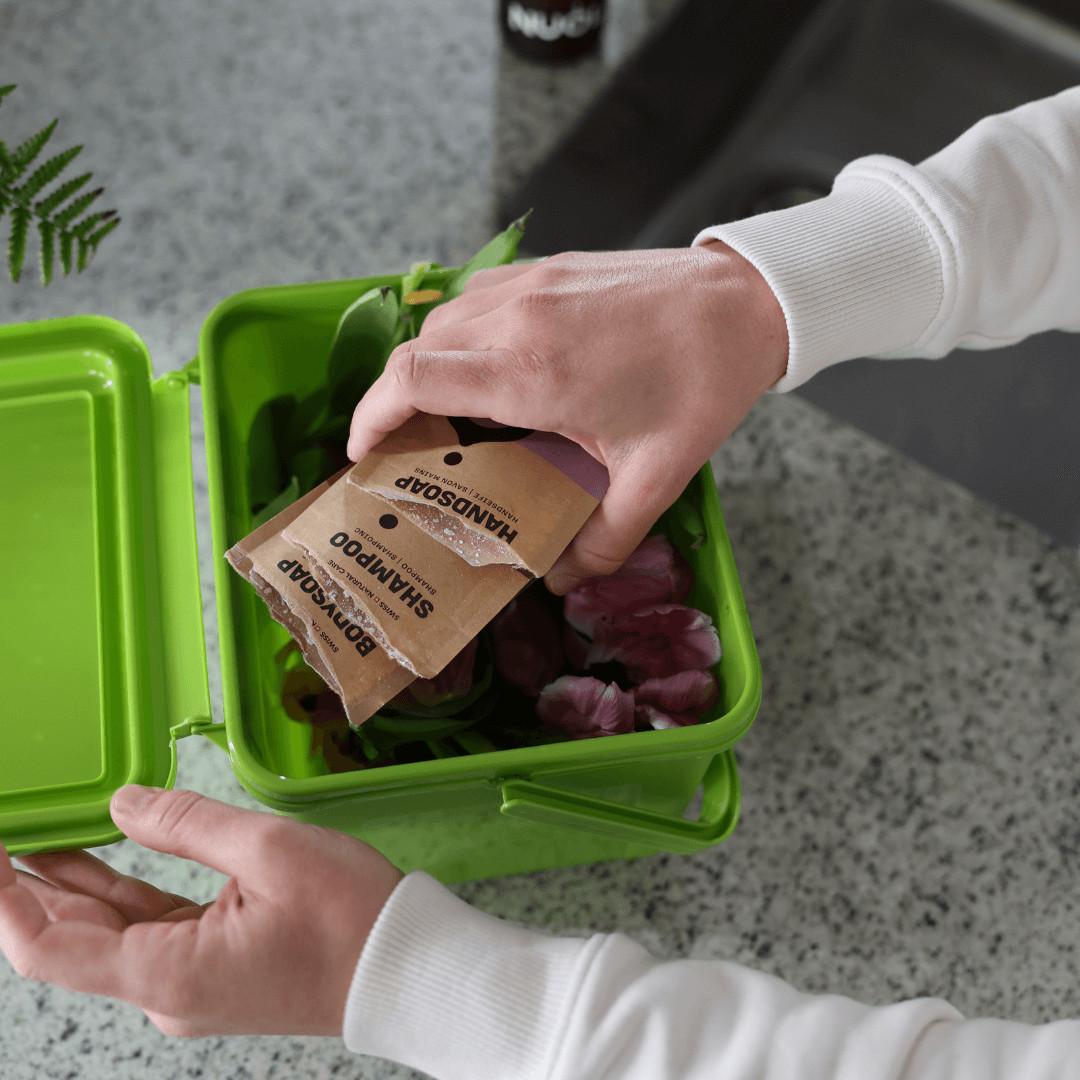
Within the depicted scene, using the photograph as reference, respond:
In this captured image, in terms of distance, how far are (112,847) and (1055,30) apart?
3.21ft

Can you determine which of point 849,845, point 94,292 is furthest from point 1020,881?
point 94,292

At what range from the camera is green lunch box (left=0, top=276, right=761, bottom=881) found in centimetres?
54

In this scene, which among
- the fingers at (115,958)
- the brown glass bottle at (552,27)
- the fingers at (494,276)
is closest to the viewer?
the fingers at (115,958)

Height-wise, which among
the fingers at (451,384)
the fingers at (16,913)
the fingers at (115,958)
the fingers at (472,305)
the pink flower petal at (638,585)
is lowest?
the fingers at (115,958)

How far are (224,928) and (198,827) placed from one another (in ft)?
0.16

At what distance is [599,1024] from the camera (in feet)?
1.73

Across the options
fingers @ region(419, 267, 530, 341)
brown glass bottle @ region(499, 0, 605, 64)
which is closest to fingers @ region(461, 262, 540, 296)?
fingers @ region(419, 267, 530, 341)

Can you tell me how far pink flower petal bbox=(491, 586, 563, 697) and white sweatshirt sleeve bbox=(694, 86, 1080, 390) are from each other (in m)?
0.17

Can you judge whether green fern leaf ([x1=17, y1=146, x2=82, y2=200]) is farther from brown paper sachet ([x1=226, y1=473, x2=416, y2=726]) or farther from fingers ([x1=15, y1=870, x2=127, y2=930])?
fingers ([x1=15, y1=870, x2=127, y2=930])

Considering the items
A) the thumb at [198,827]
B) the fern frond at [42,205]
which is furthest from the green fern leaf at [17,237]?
the thumb at [198,827]

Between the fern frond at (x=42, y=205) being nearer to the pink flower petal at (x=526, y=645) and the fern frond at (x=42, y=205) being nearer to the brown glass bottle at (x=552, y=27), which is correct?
the pink flower petal at (x=526, y=645)

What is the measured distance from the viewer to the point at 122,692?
1.97ft

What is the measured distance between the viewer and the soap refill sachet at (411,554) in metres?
0.54

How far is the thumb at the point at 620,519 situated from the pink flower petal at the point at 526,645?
4 centimetres
